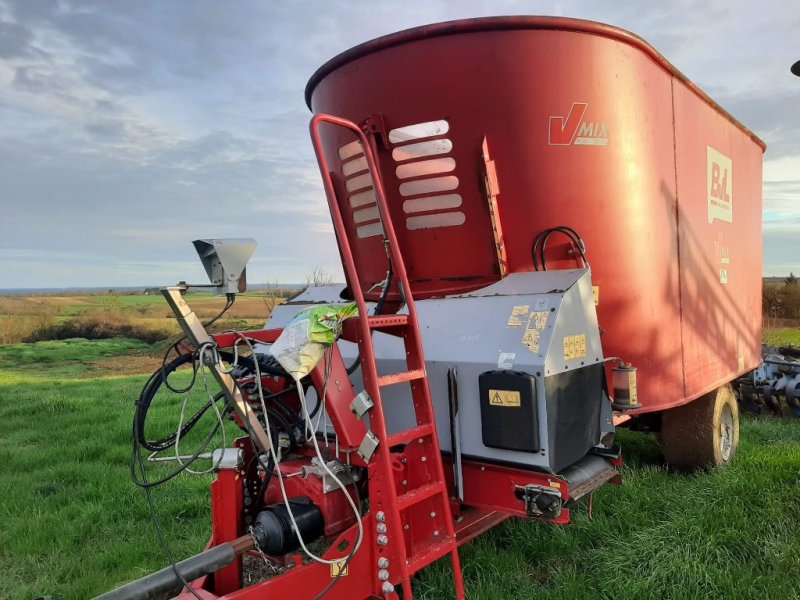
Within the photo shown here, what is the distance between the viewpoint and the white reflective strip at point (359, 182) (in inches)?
140

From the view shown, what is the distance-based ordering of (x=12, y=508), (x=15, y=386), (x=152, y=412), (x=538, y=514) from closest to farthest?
(x=538, y=514) → (x=12, y=508) → (x=152, y=412) → (x=15, y=386)

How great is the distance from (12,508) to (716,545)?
4.89 meters

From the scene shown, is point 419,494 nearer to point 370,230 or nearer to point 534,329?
point 534,329

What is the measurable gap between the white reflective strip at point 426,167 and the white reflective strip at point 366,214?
297 mm

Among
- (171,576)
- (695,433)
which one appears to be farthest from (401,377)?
(695,433)

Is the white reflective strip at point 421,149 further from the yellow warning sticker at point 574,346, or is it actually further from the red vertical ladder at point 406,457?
the yellow warning sticker at point 574,346

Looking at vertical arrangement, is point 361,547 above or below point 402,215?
below

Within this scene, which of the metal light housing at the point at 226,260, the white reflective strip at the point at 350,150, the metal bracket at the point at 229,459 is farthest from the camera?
the white reflective strip at the point at 350,150

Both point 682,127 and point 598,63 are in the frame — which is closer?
point 598,63

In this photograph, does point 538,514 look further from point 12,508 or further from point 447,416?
point 12,508

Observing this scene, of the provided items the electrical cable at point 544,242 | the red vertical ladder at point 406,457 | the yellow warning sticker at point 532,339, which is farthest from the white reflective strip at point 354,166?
the yellow warning sticker at point 532,339

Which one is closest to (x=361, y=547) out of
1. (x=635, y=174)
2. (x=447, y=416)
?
(x=447, y=416)

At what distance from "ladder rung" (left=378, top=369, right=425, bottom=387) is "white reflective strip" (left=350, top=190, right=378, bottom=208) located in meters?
1.31

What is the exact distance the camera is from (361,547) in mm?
2430
